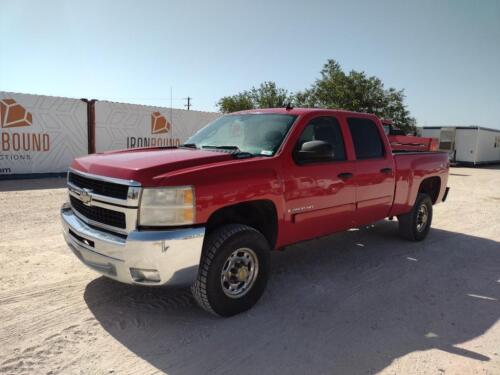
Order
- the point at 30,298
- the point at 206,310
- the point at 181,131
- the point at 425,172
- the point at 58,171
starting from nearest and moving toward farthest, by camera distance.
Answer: the point at 206,310 → the point at 30,298 → the point at 425,172 → the point at 58,171 → the point at 181,131

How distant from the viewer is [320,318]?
3816 mm

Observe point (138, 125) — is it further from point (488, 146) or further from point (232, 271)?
point (488, 146)

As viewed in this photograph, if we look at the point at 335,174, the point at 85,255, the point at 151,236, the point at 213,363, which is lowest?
the point at 213,363

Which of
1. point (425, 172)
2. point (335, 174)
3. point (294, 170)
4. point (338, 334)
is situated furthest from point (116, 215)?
point (425, 172)

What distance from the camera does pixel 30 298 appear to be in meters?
3.97

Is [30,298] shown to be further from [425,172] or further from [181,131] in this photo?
[181,131]

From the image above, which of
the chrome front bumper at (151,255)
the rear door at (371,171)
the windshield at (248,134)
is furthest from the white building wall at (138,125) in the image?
the chrome front bumper at (151,255)

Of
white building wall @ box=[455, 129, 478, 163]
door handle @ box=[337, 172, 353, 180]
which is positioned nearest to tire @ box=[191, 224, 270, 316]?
door handle @ box=[337, 172, 353, 180]

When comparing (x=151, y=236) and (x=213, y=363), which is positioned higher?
(x=151, y=236)

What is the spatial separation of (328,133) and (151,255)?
272 centimetres

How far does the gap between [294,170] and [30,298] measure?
2853mm

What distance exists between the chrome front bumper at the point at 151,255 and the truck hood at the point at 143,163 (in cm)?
46

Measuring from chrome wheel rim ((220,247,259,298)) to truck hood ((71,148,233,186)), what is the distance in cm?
90

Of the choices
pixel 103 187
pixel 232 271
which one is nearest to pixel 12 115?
pixel 103 187
